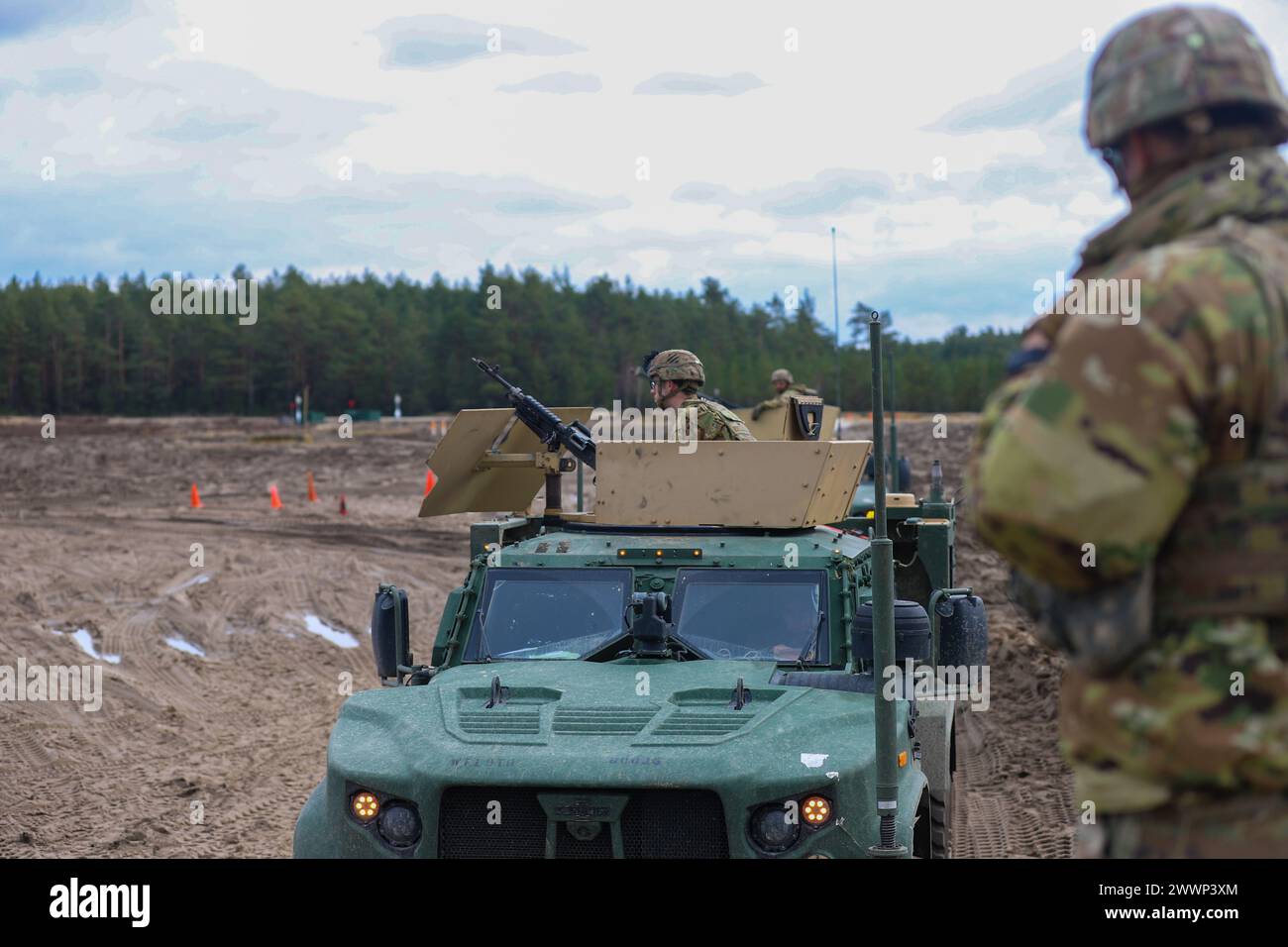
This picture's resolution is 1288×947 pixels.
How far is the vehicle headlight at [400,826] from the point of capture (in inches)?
207

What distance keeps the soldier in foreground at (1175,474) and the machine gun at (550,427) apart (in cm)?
532

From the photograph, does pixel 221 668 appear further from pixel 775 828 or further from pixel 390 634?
pixel 775 828

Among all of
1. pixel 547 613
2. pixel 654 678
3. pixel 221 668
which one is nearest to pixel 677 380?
pixel 547 613

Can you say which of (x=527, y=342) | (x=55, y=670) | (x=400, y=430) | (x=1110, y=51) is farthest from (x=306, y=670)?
A: (x=527, y=342)

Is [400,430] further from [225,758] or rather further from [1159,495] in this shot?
[1159,495]

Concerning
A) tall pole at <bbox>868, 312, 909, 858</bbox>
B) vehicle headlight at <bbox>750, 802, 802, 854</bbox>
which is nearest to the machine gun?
vehicle headlight at <bbox>750, 802, 802, 854</bbox>

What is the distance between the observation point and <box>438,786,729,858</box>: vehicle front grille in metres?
5.14

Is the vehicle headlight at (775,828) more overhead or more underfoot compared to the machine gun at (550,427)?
more underfoot

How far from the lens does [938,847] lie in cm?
665

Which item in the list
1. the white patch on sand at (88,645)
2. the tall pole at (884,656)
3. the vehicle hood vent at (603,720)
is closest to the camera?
the tall pole at (884,656)

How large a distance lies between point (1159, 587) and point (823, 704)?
3.45 m

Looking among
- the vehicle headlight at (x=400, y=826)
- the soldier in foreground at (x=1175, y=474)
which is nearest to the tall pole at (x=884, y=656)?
the vehicle headlight at (x=400, y=826)

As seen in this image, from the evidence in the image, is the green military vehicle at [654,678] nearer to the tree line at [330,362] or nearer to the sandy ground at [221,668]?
the sandy ground at [221,668]
